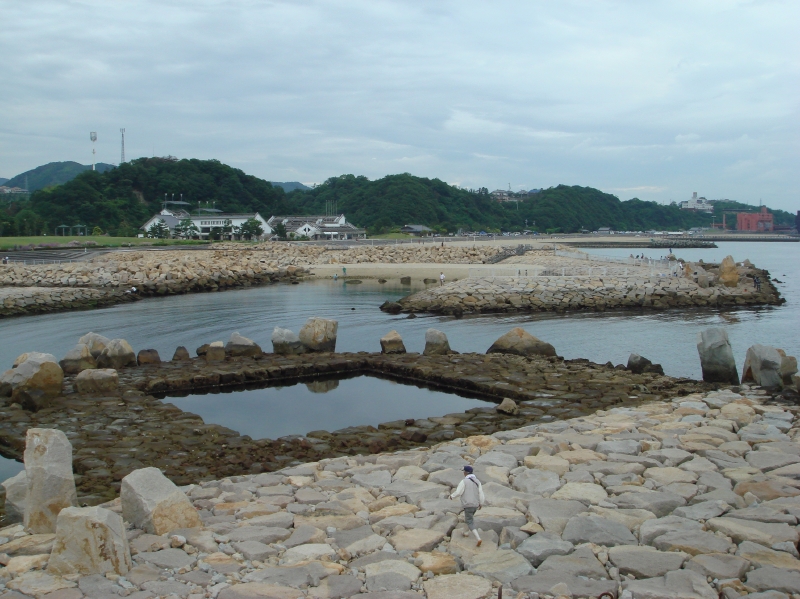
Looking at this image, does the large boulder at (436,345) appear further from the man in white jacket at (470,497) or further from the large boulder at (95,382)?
the man in white jacket at (470,497)

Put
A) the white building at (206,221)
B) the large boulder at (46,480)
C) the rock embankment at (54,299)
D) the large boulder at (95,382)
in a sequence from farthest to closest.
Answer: the white building at (206,221)
the rock embankment at (54,299)
the large boulder at (95,382)
the large boulder at (46,480)

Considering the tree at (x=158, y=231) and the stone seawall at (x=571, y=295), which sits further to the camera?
the tree at (x=158, y=231)

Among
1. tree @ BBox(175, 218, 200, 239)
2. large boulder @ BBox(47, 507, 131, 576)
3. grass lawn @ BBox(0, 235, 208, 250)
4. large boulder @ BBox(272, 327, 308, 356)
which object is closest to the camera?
large boulder @ BBox(47, 507, 131, 576)

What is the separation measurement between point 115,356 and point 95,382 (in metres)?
2.63

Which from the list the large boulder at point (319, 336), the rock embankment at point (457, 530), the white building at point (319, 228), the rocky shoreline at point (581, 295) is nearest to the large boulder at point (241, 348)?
the large boulder at point (319, 336)

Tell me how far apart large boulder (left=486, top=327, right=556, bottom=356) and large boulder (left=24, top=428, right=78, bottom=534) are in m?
11.8

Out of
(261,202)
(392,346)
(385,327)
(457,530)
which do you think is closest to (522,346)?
(392,346)

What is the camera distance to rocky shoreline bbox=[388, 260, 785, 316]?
29.5 meters

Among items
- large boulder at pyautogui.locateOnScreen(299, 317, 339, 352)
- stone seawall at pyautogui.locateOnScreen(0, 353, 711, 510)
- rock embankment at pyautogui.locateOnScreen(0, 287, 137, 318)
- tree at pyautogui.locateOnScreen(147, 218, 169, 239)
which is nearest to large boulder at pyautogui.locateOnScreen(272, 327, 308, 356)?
large boulder at pyautogui.locateOnScreen(299, 317, 339, 352)

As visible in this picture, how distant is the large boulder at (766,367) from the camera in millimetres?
12250

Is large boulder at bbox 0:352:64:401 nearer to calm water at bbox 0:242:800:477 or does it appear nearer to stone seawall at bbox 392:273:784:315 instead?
calm water at bbox 0:242:800:477

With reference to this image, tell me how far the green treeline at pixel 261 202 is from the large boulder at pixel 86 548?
72524mm

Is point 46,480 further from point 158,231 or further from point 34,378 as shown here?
point 158,231

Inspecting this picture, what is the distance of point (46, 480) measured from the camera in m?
6.45
